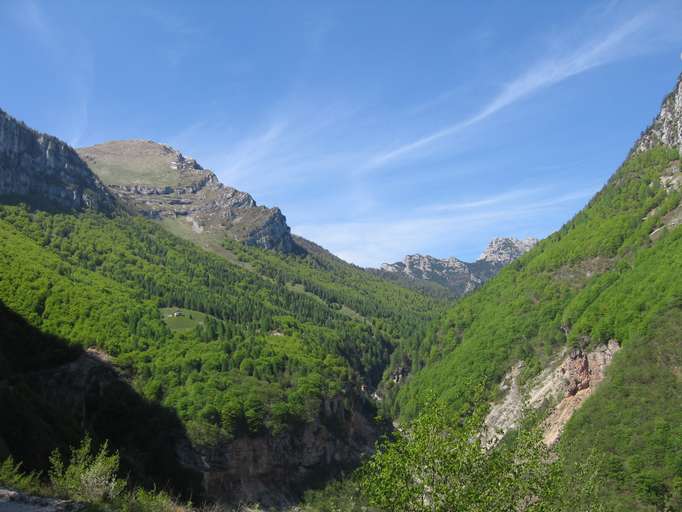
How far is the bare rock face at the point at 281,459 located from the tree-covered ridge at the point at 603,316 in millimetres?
22411

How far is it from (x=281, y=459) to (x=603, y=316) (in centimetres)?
7451

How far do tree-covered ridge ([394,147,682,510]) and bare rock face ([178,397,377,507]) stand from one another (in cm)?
2241

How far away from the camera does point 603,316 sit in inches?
4456

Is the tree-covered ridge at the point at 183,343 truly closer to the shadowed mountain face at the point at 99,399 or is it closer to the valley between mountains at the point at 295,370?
the valley between mountains at the point at 295,370

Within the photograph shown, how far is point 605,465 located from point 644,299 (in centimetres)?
4661

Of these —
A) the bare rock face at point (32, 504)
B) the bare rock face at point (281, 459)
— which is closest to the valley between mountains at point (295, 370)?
the bare rock face at point (281, 459)

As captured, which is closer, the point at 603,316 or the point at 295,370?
the point at 603,316

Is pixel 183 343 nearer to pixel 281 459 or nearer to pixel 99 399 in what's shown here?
pixel 99 399

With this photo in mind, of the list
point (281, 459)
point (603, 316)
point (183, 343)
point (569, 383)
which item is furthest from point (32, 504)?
point (183, 343)

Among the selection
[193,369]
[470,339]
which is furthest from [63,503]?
[470,339]

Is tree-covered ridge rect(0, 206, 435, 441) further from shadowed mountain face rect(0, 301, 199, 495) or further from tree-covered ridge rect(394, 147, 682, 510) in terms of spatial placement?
tree-covered ridge rect(394, 147, 682, 510)

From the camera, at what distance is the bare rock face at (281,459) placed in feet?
319

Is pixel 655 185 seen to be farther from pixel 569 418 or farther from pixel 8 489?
pixel 8 489

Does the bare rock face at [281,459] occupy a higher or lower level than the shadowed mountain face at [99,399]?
lower
